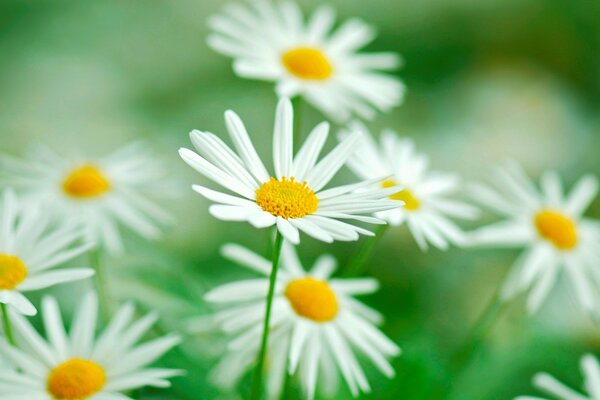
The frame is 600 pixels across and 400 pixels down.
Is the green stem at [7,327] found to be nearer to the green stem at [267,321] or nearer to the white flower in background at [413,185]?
the green stem at [267,321]

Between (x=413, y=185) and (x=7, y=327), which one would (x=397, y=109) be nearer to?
(x=413, y=185)

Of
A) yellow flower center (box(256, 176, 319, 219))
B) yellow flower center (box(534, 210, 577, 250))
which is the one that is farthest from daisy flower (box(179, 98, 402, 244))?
yellow flower center (box(534, 210, 577, 250))

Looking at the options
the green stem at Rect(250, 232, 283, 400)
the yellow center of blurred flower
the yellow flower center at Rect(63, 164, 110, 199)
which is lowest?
the green stem at Rect(250, 232, 283, 400)

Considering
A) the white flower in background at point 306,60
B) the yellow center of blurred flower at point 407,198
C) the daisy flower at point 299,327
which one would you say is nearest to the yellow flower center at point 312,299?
the daisy flower at point 299,327

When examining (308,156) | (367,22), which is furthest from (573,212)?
(367,22)

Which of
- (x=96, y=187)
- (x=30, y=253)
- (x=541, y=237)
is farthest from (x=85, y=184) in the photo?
(x=541, y=237)

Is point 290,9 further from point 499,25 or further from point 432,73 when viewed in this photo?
point 499,25

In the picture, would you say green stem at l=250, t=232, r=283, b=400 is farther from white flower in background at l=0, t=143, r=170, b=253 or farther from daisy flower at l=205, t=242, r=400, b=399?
white flower in background at l=0, t=143, r=170, b=253
